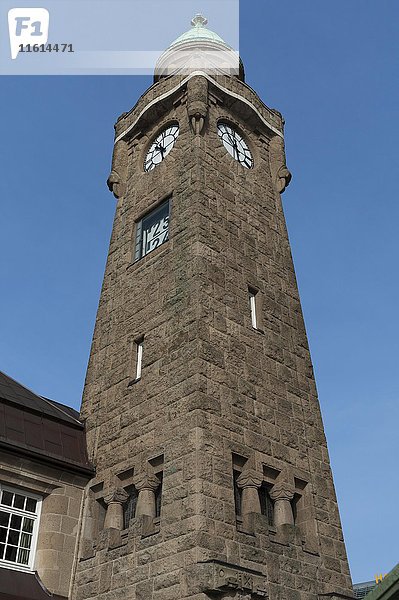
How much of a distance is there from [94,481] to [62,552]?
5.43 feet

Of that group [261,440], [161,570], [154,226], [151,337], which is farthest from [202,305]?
[161,570]

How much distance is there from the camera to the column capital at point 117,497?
14.1 m

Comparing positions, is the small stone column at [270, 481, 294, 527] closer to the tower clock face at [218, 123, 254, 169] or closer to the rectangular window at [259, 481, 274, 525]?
the rectangular window at [259, 481, 274, 525]

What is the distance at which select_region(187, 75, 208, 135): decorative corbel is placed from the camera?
18719 millimetres

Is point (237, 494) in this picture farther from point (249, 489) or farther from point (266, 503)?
point (266, 503)

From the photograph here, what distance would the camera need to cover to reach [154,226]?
18.2 m

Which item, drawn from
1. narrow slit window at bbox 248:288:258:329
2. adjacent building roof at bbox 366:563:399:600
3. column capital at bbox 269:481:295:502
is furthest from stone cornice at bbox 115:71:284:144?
adjacent building roof at bbox 366:563:399:600

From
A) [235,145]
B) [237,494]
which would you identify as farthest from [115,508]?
[235,145]

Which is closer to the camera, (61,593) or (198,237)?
(61,593)

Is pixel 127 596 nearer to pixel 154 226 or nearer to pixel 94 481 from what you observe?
pixel 94 481

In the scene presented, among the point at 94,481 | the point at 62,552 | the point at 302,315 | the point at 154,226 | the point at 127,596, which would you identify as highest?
the point at 154,226

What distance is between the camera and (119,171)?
21.1 m

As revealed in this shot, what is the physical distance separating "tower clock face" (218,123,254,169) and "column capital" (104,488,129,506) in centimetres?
1017

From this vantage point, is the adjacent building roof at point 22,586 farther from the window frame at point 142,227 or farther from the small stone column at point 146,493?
the window frame at point 142,227
